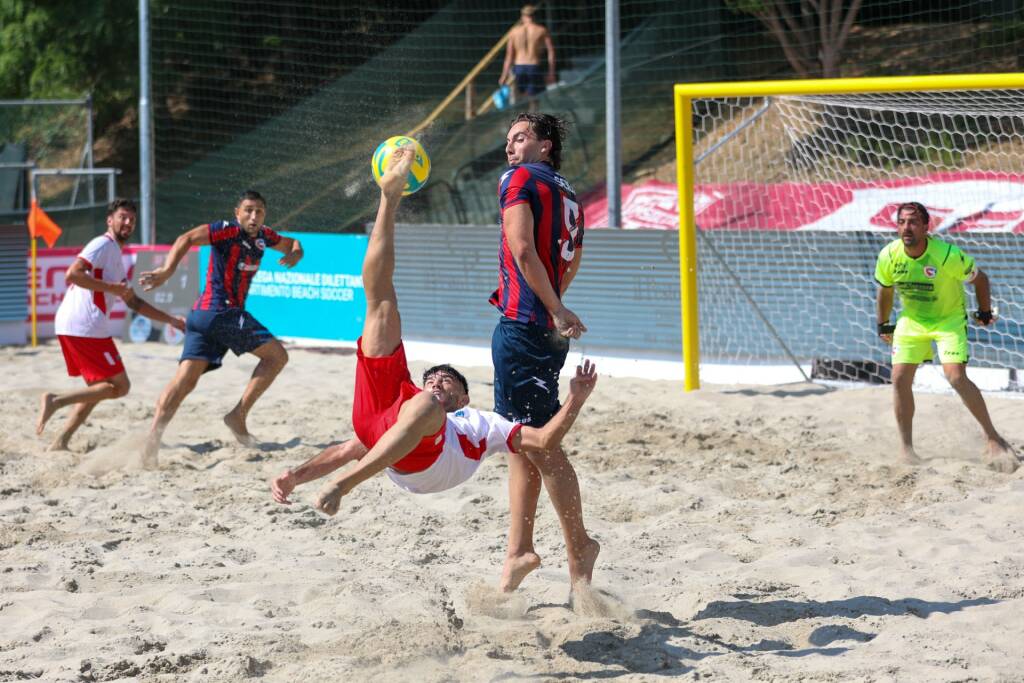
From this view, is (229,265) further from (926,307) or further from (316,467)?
(926,307)

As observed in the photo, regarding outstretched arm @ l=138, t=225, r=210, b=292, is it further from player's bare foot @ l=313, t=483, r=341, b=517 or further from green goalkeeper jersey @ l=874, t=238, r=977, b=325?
green goalkeeper jersey @ l=874, t=238, r=977, b=325

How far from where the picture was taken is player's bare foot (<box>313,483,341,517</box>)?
3.80m

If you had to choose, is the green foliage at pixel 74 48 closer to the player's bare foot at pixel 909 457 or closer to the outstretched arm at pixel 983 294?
the outstretched arm at pixel 983 294

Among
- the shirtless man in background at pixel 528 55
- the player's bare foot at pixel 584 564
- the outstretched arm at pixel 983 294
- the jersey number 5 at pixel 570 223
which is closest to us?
the jersey number 5 at pixel 570 223

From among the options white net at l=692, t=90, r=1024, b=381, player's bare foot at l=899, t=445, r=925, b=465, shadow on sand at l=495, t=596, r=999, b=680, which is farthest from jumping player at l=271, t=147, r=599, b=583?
white net at l=692, t=90, r=1024, b=381

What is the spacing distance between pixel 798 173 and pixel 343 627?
313 inches

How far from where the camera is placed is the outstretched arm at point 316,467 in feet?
13.2

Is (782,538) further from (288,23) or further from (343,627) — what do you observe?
(288,23)

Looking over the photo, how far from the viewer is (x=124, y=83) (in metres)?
19.3

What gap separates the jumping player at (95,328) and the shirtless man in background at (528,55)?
725 cm

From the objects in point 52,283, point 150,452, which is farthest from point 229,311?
point 52,283

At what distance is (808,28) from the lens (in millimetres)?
13609

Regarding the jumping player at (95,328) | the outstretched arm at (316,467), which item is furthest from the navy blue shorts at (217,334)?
the outstretched arm at (316,467)

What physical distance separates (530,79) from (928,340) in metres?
8.48
